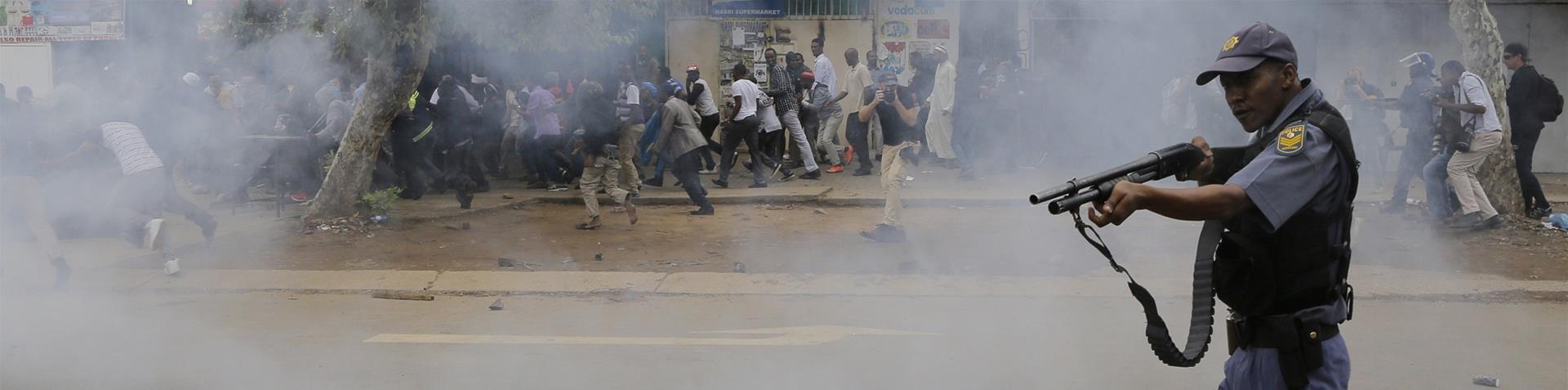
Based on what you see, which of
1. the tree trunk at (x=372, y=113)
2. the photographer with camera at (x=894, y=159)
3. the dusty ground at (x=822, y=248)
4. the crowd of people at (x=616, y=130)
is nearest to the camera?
the crowd of people at (x=616, y=130)

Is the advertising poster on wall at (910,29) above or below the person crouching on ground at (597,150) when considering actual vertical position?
above

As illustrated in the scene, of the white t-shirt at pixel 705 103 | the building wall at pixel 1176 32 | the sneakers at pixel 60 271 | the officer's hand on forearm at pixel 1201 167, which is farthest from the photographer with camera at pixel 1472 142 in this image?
the sneakers at pixel 60 271

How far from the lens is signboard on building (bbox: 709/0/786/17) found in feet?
27.8

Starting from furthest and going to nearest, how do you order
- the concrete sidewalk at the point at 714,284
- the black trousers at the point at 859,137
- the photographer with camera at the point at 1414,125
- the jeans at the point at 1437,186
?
1. the black trousers at the point at 859,137
2. the photographer with camera at the point at 1414,125
3. the jeans at the point at 1437,186
4. the concrete sidewalk at the point at 714,284

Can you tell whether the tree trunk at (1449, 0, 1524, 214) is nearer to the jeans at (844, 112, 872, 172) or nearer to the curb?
the curb

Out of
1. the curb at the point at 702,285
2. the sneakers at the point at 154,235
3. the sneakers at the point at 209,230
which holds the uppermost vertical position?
the sneakers at the point at 154,235

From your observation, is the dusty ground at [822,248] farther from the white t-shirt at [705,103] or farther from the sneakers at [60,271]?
the white t-shirt at [705,103]

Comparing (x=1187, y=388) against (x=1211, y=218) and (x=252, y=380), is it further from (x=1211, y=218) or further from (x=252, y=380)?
(x=252, y=380)

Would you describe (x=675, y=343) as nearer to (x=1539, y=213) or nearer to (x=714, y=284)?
(x=714, y=284)

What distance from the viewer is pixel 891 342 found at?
5.14 meters

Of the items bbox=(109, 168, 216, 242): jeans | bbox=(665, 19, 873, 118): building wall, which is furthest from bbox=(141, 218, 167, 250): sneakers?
bbox=(665, 19, 873, 118): building wall

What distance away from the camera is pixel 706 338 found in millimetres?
5273

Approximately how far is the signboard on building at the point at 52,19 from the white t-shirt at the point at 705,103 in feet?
19.7

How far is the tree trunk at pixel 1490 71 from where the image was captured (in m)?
8.32
